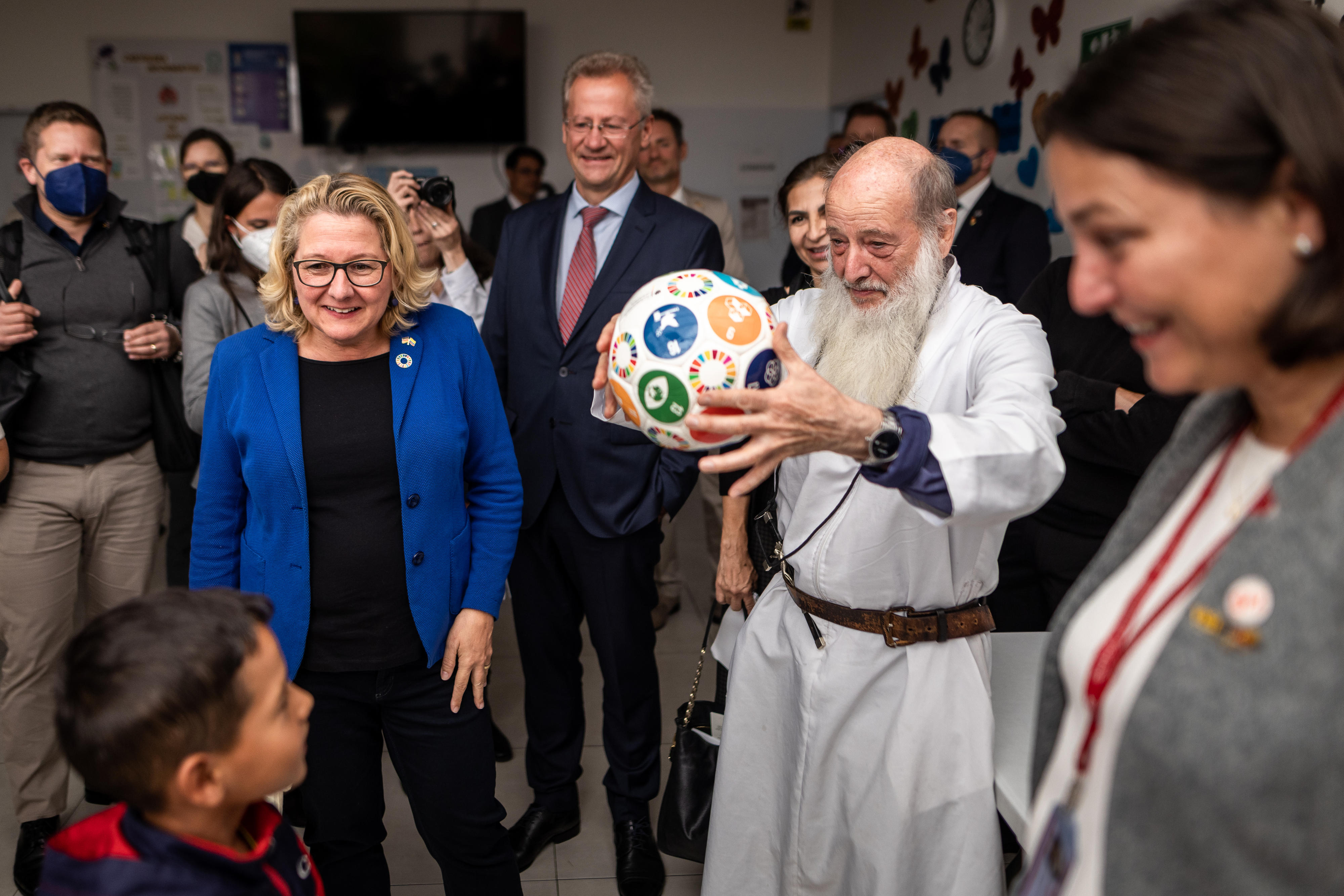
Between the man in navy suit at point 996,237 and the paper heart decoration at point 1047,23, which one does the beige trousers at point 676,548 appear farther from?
the paper heart decoration at point 1047,23

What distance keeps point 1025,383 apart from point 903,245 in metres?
0.40

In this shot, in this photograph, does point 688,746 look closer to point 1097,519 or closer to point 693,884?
point 693,884

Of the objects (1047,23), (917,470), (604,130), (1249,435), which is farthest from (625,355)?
(1047,23)

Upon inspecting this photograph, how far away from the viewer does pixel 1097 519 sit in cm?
228

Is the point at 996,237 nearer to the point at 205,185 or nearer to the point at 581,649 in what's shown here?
the point at 581,649

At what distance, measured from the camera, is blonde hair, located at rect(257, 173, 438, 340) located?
5.86ft

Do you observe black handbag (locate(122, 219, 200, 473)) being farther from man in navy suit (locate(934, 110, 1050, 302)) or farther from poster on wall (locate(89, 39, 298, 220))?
poster on wall (locate(89, 39, 298, 220))

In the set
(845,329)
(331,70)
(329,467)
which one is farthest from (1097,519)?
(331,70)

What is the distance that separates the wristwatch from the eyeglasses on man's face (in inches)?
59.4

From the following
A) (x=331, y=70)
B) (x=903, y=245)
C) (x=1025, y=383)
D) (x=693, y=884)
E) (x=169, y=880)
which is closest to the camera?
(x=169, y=880)

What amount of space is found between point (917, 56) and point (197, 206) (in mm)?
4007

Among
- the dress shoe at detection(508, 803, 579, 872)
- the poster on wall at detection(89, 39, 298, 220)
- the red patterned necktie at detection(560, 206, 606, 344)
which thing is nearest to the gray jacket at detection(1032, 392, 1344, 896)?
the red patterned necktie at detection(560, 206, 606, 344)

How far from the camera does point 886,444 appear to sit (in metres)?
1.24

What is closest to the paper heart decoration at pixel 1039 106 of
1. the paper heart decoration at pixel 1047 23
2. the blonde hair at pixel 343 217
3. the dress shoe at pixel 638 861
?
the paper heart decoration at pixel 1047 23
